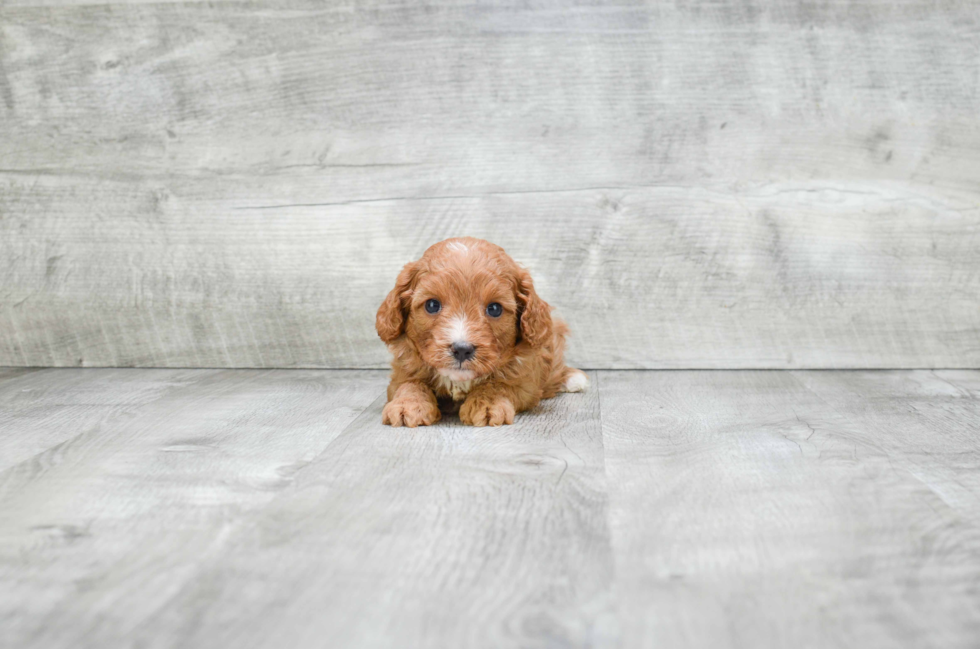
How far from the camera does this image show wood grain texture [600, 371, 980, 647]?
117 centimetres

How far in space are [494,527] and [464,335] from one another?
85cm

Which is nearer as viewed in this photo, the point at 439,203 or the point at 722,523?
the point at 722,523

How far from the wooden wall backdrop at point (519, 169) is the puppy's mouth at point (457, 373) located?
45.1 inches

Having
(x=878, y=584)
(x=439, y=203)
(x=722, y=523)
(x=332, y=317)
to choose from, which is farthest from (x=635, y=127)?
(x=878, y=584)

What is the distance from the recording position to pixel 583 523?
5.12ft

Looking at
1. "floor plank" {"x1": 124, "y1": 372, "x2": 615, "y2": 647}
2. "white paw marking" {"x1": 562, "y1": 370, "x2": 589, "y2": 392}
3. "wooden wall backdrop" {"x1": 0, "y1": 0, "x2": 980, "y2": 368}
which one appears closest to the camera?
"floor plank" {"x1": 124, "y1": 372, "x2": 615, "y2": 647}

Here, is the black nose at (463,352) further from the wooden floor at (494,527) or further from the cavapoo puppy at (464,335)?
the wooden floor at (494,527)

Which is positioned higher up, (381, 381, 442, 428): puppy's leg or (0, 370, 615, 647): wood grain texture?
(0, 370, 615, 647): wood grain texture

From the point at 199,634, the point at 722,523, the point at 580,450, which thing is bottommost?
the point at 580,450

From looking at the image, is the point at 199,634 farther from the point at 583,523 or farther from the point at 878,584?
the point at 878,584

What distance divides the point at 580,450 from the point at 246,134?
2256mm

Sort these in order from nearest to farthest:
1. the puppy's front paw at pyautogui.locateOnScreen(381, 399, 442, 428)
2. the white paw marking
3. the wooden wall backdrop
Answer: the puppy's front paw at pyautogui.locateOnScreen(381, 399, 442, 428) < the white paw marking < the wooden wall backdrop

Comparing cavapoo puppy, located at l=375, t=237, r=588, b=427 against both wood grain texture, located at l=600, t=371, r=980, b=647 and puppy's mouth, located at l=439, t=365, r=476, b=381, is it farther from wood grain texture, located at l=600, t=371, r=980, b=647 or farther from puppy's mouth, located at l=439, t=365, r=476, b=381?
wood grain texture, located at l=600, t=371, r=980, b=647

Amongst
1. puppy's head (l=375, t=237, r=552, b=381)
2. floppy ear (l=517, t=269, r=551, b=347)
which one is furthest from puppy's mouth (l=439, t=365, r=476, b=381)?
floppy ear (l=517, t=269, r=551, b=347)
